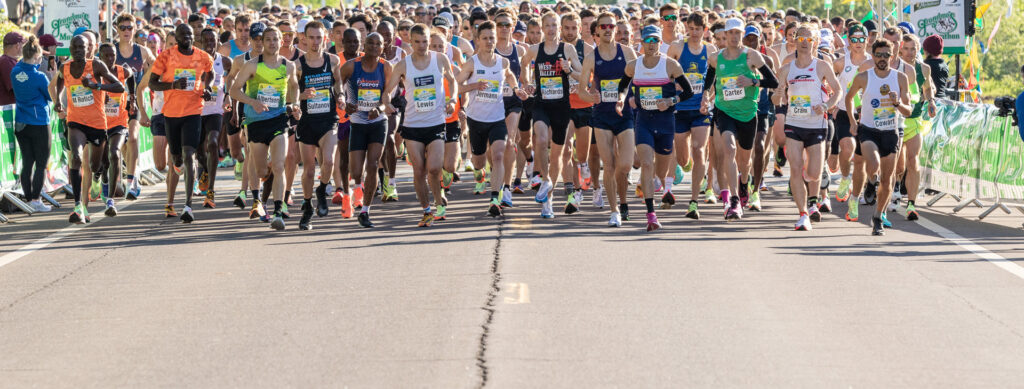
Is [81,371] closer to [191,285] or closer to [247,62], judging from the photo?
[191,285]

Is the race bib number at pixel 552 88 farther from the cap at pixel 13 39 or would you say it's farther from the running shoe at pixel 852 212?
the cap at pixel 13 39

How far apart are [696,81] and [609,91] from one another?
1488 mm

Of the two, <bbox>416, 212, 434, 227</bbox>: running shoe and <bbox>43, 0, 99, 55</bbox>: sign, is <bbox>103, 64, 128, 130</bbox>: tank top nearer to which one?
<bbox>416, 212, 434, 227</bbox>: running shoe

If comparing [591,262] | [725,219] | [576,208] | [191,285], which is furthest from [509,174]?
[191,285]

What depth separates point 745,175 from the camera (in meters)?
15.5

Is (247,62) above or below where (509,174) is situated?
above

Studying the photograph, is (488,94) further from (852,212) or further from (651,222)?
(852,212)

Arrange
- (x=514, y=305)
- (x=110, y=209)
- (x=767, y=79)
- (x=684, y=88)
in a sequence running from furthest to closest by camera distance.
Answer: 1. (x=110, y=209)
2. (x=767, y=79)
3. (x=684, y=88)
4. (x=514, y=305)

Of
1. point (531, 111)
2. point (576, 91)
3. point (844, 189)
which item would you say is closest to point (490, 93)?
point (576, 91)

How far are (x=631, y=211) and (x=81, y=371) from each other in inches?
351

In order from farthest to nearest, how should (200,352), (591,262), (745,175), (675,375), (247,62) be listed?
(745,175) < (247,62) < (591,262) < (200,352) < (675,375)

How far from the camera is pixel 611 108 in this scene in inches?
561

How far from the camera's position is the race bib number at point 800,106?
14555 mm

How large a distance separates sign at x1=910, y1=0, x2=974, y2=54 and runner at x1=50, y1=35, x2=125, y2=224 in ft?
34.9
